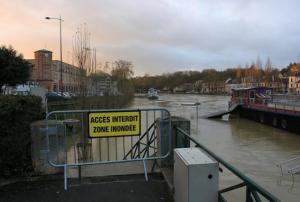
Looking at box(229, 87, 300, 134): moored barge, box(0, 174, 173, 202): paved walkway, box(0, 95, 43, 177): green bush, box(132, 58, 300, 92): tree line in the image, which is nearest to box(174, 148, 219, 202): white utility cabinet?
box(0, 174, 173, 202): paved walkway

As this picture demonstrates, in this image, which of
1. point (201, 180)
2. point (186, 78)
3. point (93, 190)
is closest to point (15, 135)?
point (93, 190)

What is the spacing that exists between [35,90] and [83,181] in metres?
14.4

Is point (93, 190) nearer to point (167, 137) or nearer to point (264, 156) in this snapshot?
point (167, 137)

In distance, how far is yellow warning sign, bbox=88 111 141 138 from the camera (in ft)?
22.2

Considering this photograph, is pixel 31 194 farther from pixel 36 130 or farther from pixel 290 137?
pixel 290 137

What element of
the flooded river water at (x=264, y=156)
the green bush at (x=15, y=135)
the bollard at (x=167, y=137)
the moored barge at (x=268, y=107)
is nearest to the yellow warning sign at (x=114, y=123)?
the bollard at (x=167, y=137)

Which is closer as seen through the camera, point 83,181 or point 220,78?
point 83,181

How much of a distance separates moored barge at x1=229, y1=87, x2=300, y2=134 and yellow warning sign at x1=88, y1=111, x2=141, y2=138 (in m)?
27.5

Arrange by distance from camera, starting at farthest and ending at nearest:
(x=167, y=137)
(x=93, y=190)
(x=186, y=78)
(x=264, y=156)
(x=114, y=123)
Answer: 1. (x=186, y=78)
2. (x=264, y=156)
3. (x=167, y=137)
4. (x=114, y=123)
5. (x=93, y=190)

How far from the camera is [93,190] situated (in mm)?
6051

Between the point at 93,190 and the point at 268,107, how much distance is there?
35.4 m

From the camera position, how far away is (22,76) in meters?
28.7

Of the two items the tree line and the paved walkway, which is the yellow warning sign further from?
the tree line

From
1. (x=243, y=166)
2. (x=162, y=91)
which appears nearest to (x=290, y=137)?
(x=243, y=166)
